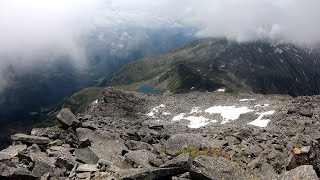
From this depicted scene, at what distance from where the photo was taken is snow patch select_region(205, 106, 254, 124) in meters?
71.3

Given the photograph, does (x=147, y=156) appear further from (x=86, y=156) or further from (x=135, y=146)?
(x=135, y=146)

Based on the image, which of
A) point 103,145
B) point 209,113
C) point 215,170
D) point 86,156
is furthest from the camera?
point 209,113

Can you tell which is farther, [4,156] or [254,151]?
[254,151]

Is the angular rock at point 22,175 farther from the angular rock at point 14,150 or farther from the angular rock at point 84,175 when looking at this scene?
the angular rock at point 14,150

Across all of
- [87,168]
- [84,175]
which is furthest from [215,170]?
[87,168]

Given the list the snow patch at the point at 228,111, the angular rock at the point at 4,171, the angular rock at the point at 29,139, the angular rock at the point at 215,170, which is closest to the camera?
the angular rock at the point at 215,170

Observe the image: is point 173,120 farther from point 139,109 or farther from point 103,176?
point 103,176

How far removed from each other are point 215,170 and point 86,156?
30.5ft

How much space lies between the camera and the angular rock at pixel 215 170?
49.3 ft

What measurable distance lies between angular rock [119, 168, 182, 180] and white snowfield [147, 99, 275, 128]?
4836cm

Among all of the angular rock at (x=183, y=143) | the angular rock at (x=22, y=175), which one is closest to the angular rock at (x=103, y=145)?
the angular rock at (x=183, y=143)

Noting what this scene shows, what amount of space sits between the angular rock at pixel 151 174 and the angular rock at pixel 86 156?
5.33 metres

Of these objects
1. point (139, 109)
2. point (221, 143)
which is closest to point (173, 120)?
point (139, 109)

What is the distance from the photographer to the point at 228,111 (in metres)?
76.7
